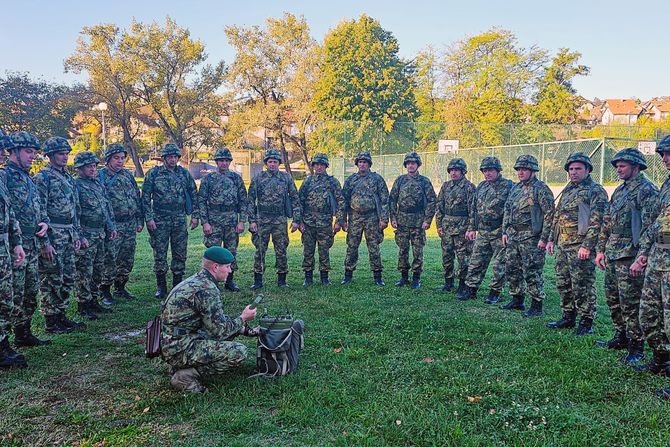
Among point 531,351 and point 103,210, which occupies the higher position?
point 103,210

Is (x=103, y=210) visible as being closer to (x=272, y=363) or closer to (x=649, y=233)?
(x=272, y=363)

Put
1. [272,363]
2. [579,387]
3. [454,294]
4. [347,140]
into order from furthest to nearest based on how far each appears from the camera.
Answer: [347,140]
[454,294]
[272,363]
[579,387]

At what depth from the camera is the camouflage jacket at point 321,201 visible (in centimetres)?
852

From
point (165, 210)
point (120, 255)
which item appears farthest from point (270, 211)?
point (120, 255)

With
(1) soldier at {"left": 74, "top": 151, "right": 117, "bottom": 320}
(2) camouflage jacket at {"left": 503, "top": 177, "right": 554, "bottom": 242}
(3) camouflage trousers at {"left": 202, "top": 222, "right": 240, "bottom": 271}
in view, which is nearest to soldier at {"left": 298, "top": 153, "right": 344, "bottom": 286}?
(3) camouflage trousers at {"left": 202, "top": 222, "right": 240, "bottom": 271}

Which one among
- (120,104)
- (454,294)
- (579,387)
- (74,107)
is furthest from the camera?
(120,104)

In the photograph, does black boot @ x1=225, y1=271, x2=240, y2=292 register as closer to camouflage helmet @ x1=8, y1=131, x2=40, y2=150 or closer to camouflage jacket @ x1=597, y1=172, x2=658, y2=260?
camouflage helmet @ x1=8, y1=131, x2=40, y2=150

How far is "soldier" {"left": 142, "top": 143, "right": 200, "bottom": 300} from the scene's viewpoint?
7789mm

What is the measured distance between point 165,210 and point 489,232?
193 inches

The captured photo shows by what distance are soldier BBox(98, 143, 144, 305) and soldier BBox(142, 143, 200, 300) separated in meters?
0.19

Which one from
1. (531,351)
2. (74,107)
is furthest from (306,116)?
(531,351)

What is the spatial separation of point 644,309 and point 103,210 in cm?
643

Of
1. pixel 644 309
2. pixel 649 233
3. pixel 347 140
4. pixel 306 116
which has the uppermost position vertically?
pixel 306 116

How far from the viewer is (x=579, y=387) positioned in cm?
423
